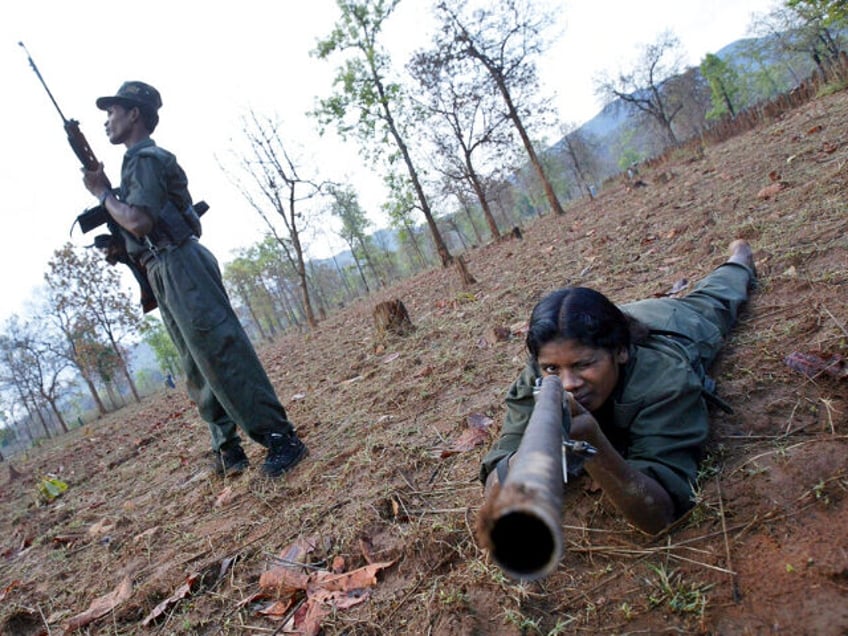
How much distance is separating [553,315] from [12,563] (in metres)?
3.90

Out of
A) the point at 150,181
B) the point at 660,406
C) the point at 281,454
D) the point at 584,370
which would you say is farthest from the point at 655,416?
the point at 150,181

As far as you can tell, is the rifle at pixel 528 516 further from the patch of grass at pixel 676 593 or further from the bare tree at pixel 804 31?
the bare tree at pixel 804 31

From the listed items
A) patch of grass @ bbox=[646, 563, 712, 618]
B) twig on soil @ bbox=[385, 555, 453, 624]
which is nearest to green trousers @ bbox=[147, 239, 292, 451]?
twig on soil @ bbox=[385, 555, 453, 624]

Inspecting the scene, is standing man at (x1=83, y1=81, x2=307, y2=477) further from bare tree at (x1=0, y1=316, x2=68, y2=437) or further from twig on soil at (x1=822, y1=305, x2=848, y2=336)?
bare tree at (x1=0, y1=316, x2=68, y2=437)

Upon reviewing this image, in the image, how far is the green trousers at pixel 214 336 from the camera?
8.71 ft

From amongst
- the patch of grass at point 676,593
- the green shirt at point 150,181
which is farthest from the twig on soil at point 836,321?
the green shirt at point 150,181

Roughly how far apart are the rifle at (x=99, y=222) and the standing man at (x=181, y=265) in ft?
0.47

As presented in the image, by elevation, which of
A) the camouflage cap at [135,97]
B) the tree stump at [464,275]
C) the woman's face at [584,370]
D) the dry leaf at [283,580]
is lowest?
the dry leaf at [283,580]

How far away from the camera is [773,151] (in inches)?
267

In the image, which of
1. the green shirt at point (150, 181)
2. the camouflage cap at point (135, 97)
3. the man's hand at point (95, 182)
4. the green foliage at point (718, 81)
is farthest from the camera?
the green foliage at point (718, 81)

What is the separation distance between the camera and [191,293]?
8.76 ft

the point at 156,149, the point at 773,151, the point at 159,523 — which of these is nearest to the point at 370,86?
the point at 773,151

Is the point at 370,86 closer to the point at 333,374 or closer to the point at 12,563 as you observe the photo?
the point at 333,374

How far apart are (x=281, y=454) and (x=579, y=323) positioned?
2.03m
